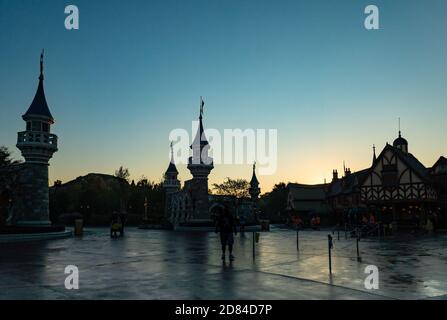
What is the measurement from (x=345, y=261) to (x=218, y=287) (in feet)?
19.4

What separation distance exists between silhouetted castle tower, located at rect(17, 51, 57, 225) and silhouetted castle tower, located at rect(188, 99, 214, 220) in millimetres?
15553

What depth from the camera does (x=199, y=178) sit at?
4341cm

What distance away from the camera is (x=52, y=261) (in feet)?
42.5

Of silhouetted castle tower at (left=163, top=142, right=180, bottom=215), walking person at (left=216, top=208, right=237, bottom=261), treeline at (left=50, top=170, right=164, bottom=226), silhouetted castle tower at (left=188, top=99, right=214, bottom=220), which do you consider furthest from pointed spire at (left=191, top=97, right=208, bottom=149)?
walking person at (left=216, top=208, right=237, bottom=261)

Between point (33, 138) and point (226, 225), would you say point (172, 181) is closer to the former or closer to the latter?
point (33, 138)

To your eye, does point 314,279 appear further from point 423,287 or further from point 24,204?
point 24,204

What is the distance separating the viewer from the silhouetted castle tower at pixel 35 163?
30016mm

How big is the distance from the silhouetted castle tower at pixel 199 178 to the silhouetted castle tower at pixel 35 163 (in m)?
15.6

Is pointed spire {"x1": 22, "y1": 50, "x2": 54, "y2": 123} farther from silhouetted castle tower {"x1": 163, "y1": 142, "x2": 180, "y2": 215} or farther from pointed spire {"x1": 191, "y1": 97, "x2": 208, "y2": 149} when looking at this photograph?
silhouetted castle tower {"x1": 163, "y1": 142, "x2": 180, "y2": 215}

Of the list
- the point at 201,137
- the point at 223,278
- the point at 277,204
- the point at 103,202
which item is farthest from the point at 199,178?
the point at 277,204

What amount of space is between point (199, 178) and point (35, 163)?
58.3 feet

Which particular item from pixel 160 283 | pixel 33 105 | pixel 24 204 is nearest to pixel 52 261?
pixel 160 283

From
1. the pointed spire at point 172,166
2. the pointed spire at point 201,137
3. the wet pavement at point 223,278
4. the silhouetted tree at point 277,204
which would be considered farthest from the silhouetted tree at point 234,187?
the wet pavement at point 223,278

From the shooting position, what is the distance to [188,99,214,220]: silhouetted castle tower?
42.6 metres
